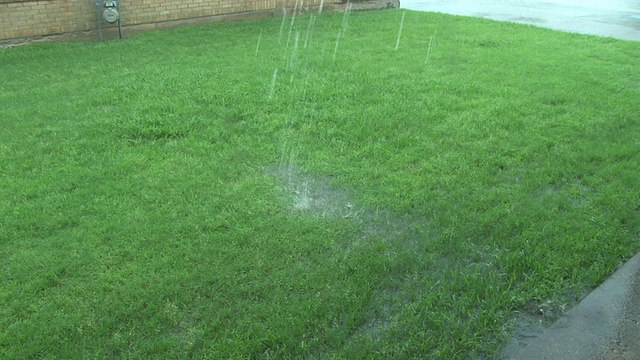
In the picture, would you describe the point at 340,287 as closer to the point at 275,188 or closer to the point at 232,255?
the point at 232,255

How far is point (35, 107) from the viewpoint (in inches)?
248

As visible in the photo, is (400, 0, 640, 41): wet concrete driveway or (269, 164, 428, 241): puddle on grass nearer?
(269, 164, 428, 241): puddle on grass

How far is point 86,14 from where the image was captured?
9.66 meters

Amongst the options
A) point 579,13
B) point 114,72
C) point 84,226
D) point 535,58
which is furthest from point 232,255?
point 579,13

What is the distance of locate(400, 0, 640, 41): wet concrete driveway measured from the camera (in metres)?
11.8

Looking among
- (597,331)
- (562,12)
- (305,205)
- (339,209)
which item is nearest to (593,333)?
(597,331)

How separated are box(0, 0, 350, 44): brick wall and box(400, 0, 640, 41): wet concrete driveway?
5.23 m

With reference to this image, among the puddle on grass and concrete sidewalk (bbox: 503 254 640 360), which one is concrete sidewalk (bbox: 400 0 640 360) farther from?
the puddle on grass

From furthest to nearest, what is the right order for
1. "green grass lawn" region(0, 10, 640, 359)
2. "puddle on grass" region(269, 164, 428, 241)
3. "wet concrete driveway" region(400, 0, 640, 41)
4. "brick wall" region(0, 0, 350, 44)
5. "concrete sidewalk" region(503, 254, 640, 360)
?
1. "wet concrete driveway" region(400, 0, 640, 41)
2. "brick wall" region(0, 0, 350, 44)
3. "puddle on grass" region(269, 164, 428, 241)
4. "green grass lawn" region(0, 10, 640, 359)
5. "concrete sidewalk" region(503, 254, 640, 360)

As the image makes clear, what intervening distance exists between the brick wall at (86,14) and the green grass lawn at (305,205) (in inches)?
59.3

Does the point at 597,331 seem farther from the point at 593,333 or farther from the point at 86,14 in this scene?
the point at 86,14

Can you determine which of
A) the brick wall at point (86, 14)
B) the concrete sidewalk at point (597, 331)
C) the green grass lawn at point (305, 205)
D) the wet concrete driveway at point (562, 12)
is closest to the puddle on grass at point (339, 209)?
the green grass lawn at point (305, 205)

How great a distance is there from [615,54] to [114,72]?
7.24m

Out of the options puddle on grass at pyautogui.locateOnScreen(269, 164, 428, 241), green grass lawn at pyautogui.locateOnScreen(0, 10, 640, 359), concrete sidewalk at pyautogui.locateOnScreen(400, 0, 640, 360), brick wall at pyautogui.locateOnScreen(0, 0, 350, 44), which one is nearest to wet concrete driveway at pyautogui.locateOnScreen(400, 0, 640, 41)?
green grass lawn at pyautogui.locateOnScreen(0, 10, 640, 359)
